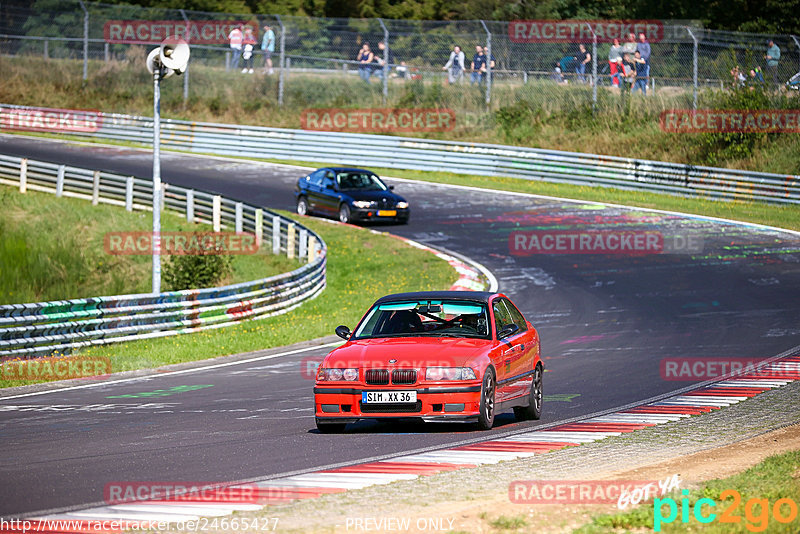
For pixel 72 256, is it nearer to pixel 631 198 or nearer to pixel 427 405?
pixel 631 198

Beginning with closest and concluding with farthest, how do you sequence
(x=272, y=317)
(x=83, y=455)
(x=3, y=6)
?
(x=83, y=455), (x=272, y=317), (x=3, y=6)

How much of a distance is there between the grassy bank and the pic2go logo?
31510mm

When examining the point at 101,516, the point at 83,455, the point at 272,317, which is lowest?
the point at 272,317

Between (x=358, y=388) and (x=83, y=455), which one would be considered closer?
(x=83, y=455)

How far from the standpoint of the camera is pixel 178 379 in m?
15.5

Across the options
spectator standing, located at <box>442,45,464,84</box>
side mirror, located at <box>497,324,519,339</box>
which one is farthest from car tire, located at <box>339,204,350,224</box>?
side mirror, located at <box>497,324,519,339</box>

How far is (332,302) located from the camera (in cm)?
2427

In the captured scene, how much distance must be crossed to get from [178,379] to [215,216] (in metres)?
16.5

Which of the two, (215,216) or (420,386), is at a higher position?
(420,386)

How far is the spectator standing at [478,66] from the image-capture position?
135 ft

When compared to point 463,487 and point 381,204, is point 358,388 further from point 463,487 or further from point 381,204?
point 381,204

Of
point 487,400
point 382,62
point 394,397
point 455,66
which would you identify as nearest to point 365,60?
point 382,62

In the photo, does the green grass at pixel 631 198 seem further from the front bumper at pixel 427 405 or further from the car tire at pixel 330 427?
the car tire at pixel 330 427

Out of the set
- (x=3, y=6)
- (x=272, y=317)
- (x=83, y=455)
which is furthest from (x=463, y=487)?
(x=3, y=6)
